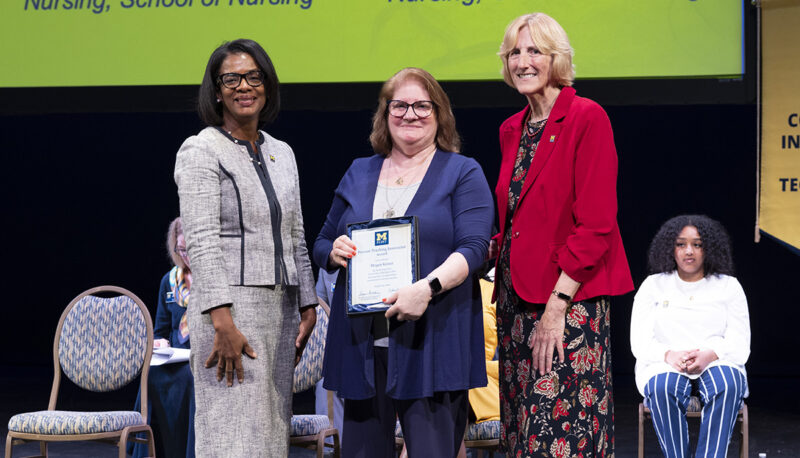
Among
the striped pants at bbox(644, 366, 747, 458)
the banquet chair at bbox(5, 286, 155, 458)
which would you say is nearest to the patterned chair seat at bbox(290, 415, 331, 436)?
the banquet chair at bbox(5, 286, 155, 458)

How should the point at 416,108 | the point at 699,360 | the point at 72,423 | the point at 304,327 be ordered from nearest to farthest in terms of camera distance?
the point at 416,108 → the point at 304,327 → the point at 72,423 → the point at 699,360

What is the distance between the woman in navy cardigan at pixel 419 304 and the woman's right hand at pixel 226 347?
0.27 metres

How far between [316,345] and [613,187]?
187cm

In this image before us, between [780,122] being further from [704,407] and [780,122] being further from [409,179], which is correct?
[409,179]

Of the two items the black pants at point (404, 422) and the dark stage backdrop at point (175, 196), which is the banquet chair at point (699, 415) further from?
the dark stage backdrop at point (175, 196)

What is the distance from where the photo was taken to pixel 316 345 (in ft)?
12.7

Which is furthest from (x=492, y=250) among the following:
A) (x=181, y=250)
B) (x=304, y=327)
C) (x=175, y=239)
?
(x=175, y=239)

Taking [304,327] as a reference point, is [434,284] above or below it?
above

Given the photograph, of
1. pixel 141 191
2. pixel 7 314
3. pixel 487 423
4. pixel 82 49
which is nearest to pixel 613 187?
pixel 487 423

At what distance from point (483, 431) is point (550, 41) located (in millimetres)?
1732

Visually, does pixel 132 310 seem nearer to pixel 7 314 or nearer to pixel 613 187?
pixel 613 187

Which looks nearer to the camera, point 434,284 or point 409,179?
point 434,284

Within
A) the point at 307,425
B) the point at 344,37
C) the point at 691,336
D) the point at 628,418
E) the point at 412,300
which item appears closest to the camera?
the point at 412,300

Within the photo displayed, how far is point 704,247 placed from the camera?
4512 millimetres
